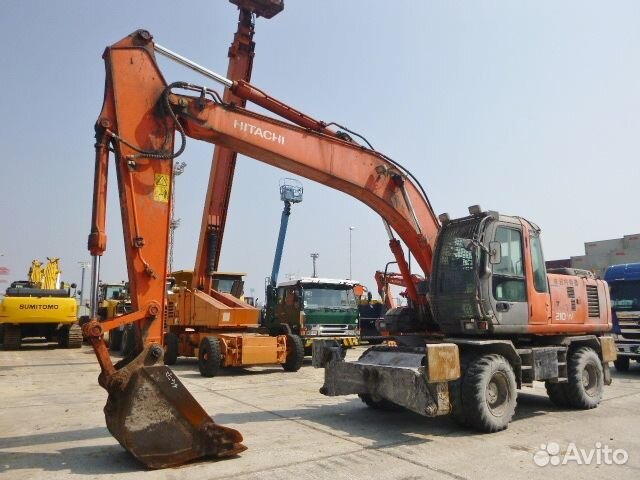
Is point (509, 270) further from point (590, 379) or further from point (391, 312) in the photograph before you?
point (590, 379)

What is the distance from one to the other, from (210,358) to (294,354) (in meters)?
2.08

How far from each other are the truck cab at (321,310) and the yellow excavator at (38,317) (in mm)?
8964

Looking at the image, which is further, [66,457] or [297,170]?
[297,170]

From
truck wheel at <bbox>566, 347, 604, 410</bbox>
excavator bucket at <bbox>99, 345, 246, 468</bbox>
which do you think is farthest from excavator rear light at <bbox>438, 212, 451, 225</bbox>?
excavator bucket at <bbox>99, 345, 246, 468</bbox>

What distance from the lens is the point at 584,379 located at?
8.30m

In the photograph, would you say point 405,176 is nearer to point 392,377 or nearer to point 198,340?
point 392,377

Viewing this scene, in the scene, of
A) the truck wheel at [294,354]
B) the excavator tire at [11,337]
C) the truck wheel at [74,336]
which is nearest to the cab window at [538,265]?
the truck wheel at [294,354]

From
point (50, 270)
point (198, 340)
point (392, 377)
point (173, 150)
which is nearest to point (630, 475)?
point (392, 377)

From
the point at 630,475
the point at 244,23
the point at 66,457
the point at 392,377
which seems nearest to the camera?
the point at 630,475

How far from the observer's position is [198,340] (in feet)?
43.3

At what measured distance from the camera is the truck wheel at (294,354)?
12.6 m

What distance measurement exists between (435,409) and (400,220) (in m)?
3.33

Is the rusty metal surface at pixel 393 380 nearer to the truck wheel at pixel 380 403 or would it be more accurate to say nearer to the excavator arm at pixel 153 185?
the truck wheel at pixel 380 403

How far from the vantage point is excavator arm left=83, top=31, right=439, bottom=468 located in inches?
197
